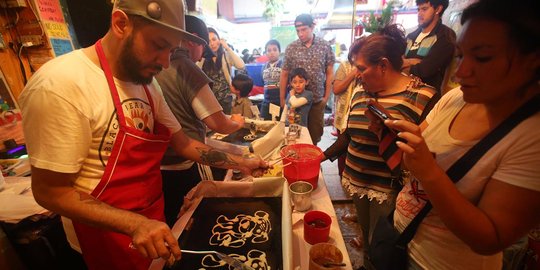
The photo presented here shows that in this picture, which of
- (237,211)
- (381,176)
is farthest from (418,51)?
(237,211)

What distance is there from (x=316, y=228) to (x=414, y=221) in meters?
0.42

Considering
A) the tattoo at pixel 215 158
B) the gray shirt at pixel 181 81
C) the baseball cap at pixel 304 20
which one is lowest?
the tattoo at pixel 215 158

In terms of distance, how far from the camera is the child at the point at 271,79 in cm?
401

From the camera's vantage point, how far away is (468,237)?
2.54 ft

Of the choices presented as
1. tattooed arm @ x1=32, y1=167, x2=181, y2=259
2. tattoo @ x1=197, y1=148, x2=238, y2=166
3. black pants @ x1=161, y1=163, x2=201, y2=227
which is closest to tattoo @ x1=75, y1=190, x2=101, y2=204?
tattooed arm @ x1=32, y1=167, x2=181, y2=259

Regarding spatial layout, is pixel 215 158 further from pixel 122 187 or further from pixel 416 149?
Result: pixel 416 149

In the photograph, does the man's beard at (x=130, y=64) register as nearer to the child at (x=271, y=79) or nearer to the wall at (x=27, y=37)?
the wall at (x=27, y=37)

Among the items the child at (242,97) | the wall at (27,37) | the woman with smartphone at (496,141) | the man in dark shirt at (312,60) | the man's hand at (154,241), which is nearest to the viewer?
the woman with smartphone at (496,141)

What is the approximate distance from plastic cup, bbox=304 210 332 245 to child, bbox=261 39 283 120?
263 cm

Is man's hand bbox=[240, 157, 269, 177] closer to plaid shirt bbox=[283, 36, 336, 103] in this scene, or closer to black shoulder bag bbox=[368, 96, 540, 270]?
black shoulder bag bbox=[368, 96, 540, 270]

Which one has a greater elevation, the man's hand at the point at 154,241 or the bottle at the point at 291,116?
the man's hand at the point at 154,241

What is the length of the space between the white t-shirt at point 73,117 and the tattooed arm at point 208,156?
44 centimetres

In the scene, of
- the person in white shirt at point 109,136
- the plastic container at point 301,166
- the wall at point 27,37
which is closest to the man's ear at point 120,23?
the person in white shirt at point 109,136

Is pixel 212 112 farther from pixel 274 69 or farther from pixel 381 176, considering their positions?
pixel 274 69
